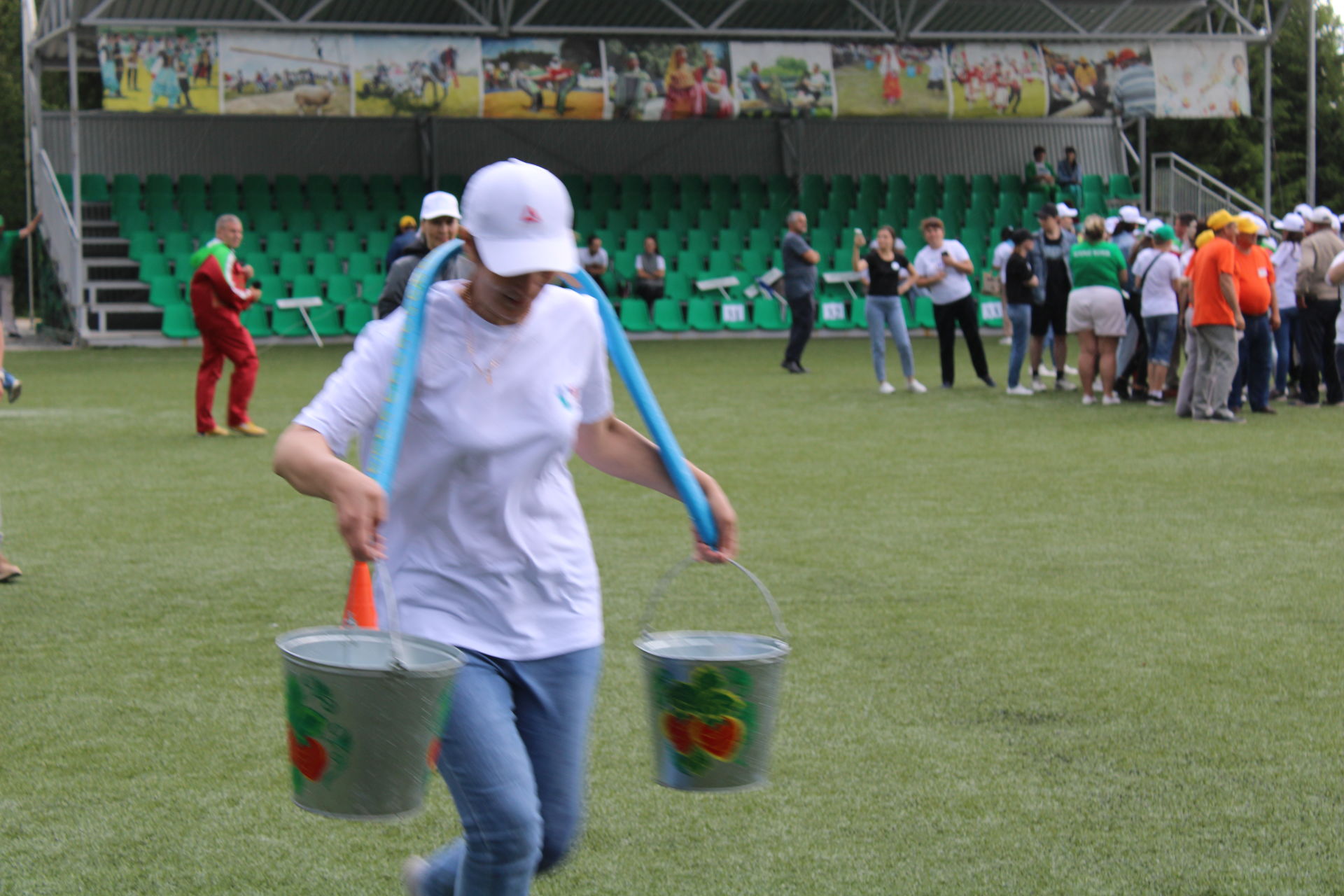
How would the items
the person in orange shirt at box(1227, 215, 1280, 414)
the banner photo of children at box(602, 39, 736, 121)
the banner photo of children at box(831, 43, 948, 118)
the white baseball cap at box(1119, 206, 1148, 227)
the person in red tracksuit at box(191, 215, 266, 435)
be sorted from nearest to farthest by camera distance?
the person in red tracksuit at box(191, 215, 266, 435) → the person in orange shirt at box(1227, 215, 1280, 414) → the white baseball cap at box(1119, 206, 1148, 227) → the banner photo of children at box(602, 39, 736, 121) → the banner photo of children at box(831, 43, 948, 118)

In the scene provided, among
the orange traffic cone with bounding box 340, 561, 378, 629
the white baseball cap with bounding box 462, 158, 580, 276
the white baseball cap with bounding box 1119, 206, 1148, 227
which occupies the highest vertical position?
the white baseball cap with bounding box 1119, 206, 1148, 227

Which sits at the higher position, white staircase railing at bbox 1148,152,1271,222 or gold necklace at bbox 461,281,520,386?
white staircase railing at bbox 1148,152,1271,222

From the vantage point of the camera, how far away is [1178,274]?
1395 centimetres

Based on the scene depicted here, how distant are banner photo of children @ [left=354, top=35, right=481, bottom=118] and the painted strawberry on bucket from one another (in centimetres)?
2430

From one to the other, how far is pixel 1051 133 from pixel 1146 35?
7.74 meters

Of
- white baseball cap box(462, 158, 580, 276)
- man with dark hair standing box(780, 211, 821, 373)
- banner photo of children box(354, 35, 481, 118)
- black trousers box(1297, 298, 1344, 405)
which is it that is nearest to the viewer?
white baseball cap box(462, 158, 580, 276)

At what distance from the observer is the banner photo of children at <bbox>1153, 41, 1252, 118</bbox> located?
28297mm

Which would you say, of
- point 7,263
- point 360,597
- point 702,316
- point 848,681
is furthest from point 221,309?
point 7,263

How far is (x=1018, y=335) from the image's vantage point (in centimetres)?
1595

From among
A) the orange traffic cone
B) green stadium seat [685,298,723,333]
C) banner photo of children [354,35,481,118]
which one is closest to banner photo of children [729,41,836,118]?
green stadium seat [685,298,723,333]

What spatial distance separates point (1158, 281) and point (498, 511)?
12482mm

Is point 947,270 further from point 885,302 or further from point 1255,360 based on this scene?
point 1255,360

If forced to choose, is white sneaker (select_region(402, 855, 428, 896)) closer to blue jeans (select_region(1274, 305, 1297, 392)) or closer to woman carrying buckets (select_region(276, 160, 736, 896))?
woman carrying buckets (select_region(276, 160, 736, 896))

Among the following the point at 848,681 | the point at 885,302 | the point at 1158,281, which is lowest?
the point at 848,681
